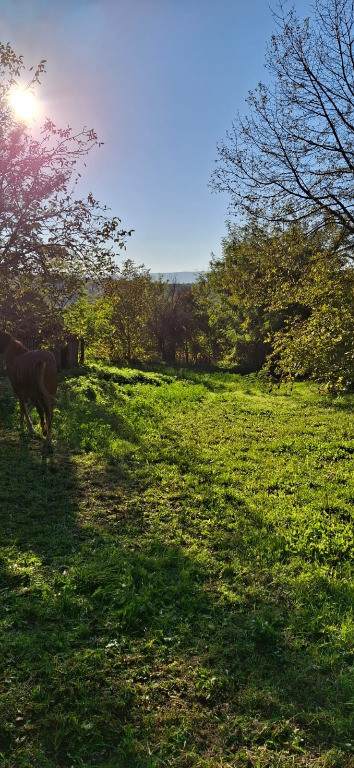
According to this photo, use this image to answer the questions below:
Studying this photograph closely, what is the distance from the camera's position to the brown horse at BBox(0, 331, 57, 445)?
8.28 m

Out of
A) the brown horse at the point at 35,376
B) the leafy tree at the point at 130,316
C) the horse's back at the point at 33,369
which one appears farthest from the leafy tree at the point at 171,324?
the horse's back at the point at 33,369

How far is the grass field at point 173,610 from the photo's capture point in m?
2.56

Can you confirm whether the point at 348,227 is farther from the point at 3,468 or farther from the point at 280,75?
the point at 3,468

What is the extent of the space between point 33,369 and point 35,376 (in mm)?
171

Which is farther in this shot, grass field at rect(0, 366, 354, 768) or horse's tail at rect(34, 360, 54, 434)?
horse's tail at rect(34, 360, 54, 434)

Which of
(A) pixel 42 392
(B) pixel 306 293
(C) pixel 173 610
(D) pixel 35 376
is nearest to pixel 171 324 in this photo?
(B) pixel 306 293

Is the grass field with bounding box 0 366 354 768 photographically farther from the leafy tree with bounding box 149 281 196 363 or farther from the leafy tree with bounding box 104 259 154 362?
the leafy tree with bounding box 149 281 196 363

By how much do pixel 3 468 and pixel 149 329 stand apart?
2905 cm

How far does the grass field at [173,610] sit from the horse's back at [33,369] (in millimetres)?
1326

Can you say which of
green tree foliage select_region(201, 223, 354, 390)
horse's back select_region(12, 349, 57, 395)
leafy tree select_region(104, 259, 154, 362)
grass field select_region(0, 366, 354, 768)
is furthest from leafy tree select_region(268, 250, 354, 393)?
leafy tree select_region(104, 259, 154, 362)

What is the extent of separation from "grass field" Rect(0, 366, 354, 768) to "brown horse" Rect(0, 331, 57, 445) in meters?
0.84

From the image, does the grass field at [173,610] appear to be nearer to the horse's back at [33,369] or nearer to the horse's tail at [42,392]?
the horse's tail at [42,392]

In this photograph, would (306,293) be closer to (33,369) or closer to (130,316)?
(33,369)

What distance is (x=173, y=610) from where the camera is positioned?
3.76 m
